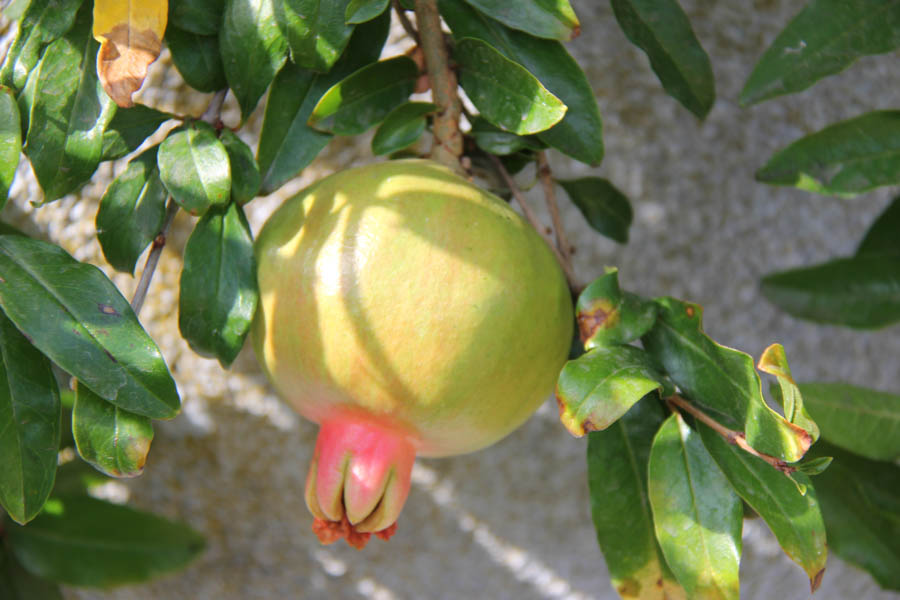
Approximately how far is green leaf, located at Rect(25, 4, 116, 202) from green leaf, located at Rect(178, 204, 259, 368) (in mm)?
85

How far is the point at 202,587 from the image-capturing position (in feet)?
3.18

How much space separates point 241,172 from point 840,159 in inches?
18.0

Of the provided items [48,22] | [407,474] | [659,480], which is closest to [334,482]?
[407,474]

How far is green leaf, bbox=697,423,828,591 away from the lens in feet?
1.53

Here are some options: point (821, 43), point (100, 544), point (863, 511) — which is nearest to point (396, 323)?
point (821, 43)

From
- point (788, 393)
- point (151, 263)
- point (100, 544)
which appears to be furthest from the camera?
point (100, 544)

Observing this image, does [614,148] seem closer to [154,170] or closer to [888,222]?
[888,222]

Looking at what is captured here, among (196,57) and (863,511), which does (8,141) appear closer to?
(196,57)

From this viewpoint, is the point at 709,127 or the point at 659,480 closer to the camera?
the point at 659,480

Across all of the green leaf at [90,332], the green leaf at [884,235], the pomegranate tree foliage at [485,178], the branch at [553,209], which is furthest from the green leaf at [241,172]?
the green leaf at [884,235]

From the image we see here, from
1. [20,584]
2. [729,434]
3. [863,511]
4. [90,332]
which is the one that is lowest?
[20,584]

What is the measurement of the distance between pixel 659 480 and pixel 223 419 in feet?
1.78

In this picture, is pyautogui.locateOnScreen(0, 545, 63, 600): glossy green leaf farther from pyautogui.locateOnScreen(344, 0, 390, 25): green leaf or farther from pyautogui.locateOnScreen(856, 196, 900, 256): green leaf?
pyautogui.locateOnScreen(856, 196, 900, 256): green leaf

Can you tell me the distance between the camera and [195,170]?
51 centimetres
